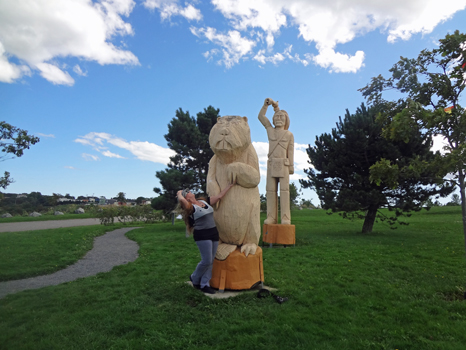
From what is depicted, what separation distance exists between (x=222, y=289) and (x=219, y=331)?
41.0 inches

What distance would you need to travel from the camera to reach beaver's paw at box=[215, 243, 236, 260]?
4203 millimetres

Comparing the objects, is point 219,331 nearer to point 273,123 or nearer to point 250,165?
point 250,165

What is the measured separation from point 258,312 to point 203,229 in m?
1.26

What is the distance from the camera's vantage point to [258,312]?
11.7 ft

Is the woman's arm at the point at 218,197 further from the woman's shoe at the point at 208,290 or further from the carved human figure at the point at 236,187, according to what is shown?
the woman's shoe at the point at 208,290

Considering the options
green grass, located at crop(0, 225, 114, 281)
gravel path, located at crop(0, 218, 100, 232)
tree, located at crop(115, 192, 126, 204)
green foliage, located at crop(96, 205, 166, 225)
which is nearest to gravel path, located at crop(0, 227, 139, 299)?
green grass, located at crop(0, 225, 114, 281)

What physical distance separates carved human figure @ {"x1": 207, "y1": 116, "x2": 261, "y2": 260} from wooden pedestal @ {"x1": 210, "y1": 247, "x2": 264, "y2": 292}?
0.28 ft

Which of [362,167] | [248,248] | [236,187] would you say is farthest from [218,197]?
[362,167]

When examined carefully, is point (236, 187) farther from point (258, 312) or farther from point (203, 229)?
point (258, 312)

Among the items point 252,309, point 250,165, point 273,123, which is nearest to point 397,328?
point 252,309

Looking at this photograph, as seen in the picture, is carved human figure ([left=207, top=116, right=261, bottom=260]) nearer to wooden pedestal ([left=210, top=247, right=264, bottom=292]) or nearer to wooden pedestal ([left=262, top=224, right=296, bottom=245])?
wooden pedestal ([left=210, top=247, right=264, bottom=292])

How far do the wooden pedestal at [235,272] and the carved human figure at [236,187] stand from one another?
85 millimetres

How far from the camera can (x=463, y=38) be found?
4.33m

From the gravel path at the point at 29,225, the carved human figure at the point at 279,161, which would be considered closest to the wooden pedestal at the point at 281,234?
the carved human figure at the point at 279,161
